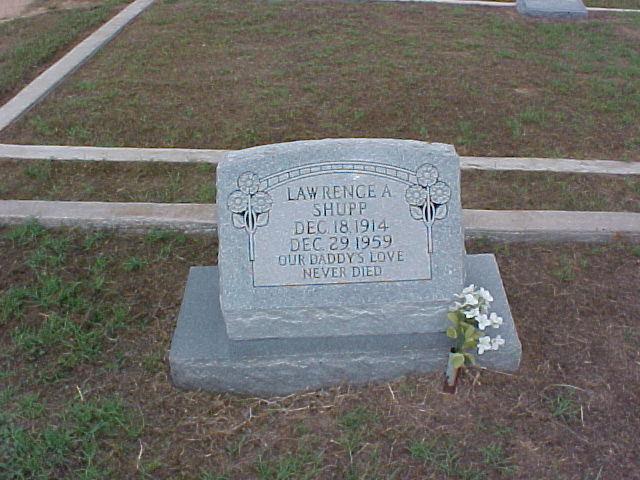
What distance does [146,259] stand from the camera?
3598 mm

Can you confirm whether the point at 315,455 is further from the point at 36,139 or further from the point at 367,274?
→ the point at 36,139

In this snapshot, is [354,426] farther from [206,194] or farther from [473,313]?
[206,194]

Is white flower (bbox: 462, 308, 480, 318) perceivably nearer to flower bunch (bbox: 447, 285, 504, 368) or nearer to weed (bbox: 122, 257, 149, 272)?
flower bunch (bbox: 447, 285, 504, 368)

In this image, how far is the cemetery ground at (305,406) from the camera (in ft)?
8.04

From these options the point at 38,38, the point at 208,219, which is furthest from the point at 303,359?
the point at 38,38

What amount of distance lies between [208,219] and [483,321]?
1.76 m

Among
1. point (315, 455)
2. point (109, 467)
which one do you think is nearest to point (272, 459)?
point (315, 455)

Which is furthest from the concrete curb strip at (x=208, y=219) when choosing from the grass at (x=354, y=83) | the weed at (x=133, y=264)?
the grass at (x=354, y=83)

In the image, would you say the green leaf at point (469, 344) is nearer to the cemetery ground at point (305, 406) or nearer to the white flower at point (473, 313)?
the white flower at point (473, 313)

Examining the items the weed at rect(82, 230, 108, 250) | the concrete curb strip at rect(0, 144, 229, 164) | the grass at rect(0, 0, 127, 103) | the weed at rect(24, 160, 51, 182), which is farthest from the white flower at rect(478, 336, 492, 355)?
the grass at rect(0, 0, 127, 103)

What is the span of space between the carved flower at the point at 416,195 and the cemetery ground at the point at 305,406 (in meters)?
0.70

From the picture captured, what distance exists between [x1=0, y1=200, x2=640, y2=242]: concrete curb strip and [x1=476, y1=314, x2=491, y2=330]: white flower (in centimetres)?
115

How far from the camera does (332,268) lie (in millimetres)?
2666

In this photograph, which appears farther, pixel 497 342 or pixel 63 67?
pixel 63 67
